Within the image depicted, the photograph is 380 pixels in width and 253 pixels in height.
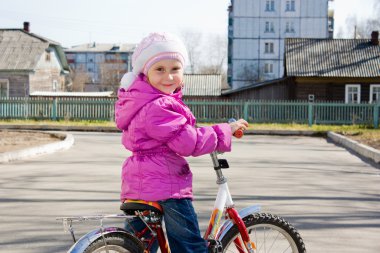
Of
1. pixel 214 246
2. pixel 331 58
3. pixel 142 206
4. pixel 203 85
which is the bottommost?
pixel 214 246

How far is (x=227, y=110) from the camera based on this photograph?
30.8m

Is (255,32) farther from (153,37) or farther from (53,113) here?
(153,37)

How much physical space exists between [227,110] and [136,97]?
1093 inches

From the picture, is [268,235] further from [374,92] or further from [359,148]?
[374,92]

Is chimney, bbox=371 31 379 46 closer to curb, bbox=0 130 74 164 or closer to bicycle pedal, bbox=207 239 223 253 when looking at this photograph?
curb, bbox=0 130 74 164

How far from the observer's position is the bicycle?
9.55 feet

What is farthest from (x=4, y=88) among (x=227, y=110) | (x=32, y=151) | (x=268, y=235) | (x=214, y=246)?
(x=214, y=246)

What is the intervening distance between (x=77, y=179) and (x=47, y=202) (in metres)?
2.37

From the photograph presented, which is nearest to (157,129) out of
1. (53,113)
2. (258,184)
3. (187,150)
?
(187,150)

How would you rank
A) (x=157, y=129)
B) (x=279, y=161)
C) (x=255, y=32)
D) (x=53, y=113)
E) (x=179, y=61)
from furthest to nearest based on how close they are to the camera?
(x=255, y=32) < (x=53, y=113) < (x=279, y=161) < (x=179, y=61) < (x=157, y=129)

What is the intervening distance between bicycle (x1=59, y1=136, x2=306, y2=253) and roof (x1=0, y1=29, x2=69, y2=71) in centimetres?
4223

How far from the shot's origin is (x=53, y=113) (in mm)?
30938

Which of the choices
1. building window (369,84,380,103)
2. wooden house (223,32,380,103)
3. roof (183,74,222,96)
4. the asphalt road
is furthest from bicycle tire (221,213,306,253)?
roof (183,74,222,96)

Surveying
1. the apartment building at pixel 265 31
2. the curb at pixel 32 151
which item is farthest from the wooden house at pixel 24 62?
the curb at pixel 32 151
